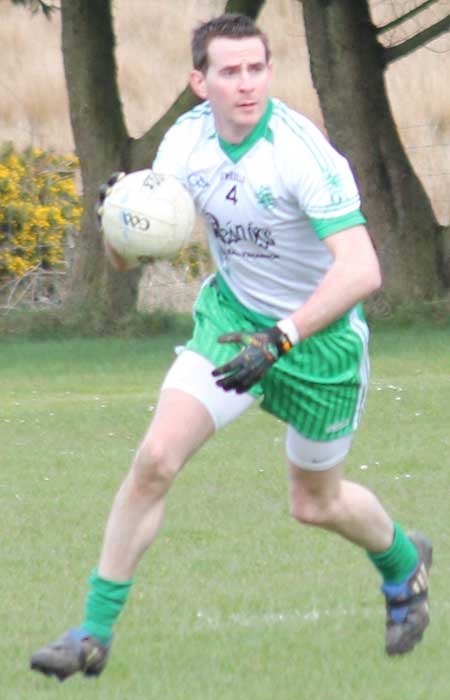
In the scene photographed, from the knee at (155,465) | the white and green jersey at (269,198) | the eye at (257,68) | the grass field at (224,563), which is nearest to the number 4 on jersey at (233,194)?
the white and green jersey at (269,198)

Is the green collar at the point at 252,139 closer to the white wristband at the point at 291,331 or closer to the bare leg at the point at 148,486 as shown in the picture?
the white wristband at the point at 291,331

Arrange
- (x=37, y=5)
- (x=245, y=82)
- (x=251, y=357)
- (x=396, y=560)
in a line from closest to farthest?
1. (x=251, y=357)
2. (x=245, y=82)
3. (x=396, y=560)
4. (x=37, y=5)

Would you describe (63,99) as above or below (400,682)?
below

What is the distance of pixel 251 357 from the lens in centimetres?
529

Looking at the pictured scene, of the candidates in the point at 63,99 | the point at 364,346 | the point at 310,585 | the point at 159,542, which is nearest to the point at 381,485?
the point at 159,542

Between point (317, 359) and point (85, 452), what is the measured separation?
17.8 ft

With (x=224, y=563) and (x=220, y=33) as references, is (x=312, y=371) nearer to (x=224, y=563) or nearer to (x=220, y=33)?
(x=220, y=33)

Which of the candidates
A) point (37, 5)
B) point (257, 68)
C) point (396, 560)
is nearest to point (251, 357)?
point (257, 68)

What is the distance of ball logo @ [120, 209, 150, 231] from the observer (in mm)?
5734

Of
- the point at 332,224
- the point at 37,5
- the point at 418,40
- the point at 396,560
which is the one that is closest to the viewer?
the point at 332,224

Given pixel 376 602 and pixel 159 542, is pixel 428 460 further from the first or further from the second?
pixel 376 602

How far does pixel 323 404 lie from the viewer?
5879mm

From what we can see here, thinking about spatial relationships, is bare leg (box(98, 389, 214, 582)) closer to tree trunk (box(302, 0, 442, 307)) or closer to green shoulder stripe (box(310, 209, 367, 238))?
green shoulder stripe (box(310, 209, 367, 238))

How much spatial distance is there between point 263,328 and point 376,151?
13260 millimetres
